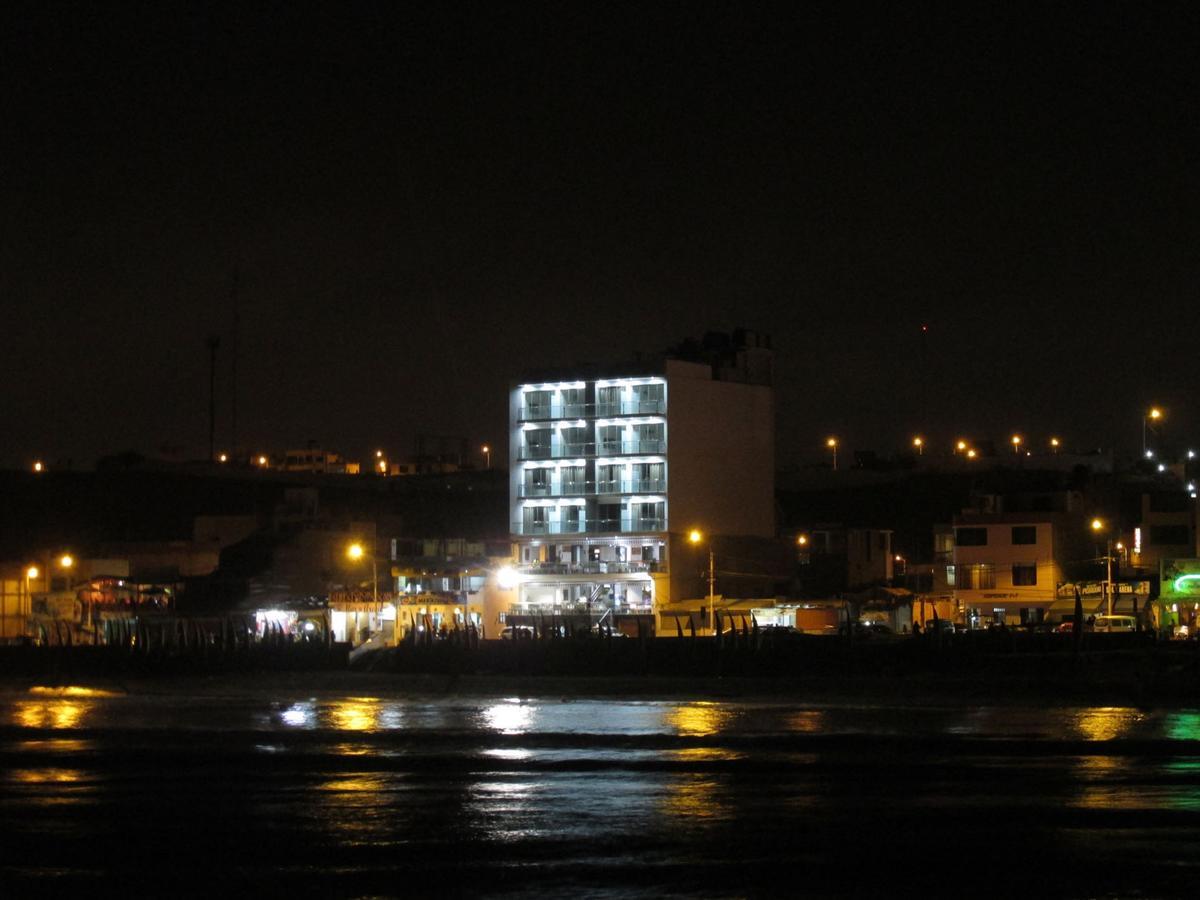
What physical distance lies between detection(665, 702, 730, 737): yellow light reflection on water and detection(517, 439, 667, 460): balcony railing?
31.5 metres

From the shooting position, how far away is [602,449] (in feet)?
250

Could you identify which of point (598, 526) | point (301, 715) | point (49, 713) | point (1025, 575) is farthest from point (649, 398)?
point (49, 713)

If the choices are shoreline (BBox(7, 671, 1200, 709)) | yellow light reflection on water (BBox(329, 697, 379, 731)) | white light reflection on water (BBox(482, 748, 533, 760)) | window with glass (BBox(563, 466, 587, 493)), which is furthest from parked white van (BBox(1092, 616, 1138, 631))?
white light reflection on water (BBox(482, 748, 533, 760))

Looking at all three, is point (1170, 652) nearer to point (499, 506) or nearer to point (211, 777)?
point (211, 777)

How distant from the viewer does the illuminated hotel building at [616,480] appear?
74375 millimetres

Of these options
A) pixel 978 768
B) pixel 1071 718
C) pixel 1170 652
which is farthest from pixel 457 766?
pixel 1170 652

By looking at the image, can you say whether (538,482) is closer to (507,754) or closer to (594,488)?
(594,488)

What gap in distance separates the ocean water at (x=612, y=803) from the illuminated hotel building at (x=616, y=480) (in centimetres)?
3194

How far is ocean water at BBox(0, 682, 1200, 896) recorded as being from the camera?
20.0 meters

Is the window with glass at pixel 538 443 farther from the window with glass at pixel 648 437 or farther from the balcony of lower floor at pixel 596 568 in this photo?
the balcony of lower floor at pixel 596 568

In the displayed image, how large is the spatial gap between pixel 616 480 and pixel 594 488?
1095 mm

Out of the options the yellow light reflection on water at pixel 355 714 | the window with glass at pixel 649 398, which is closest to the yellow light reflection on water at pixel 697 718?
the yellow light reflection on water at pixel 355 714

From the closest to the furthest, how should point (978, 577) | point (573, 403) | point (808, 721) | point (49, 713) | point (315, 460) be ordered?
point (808, 721), point (49, 713), point (978, 577), point (573, 403), point (315, 460)

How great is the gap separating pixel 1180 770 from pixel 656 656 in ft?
92.5
